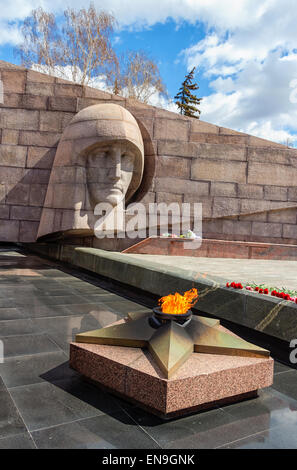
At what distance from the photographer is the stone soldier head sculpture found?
922 cm

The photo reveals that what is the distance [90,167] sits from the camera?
30.8ft

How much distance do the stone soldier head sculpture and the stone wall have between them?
4.36 ft

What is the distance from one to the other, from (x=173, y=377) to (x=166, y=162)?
9090 mm

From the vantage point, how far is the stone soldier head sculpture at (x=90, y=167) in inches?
363

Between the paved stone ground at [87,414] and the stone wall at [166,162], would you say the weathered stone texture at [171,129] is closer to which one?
the stone wall at [166,162]

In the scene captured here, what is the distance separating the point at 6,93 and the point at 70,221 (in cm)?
449

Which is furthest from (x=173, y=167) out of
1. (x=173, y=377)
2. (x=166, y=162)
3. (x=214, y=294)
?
(x=173, y=377)

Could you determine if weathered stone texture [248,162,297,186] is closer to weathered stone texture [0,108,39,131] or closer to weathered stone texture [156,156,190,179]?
weathered stone texture [156,156,190,179]

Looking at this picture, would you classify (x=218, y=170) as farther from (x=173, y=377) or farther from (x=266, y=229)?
(x=173, y=377)

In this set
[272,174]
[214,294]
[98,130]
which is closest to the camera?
[214,294]

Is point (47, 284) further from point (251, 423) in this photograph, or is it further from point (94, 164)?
point (251, 423)

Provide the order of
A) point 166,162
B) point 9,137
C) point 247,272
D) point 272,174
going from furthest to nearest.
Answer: point 272,174 → point 166,162 → point 9,137 → point 247,272

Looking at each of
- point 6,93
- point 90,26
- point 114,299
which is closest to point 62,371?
point 114,299

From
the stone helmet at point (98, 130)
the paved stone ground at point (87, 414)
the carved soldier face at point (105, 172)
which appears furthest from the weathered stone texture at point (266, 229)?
the paved stone ground at point (87, 414)
